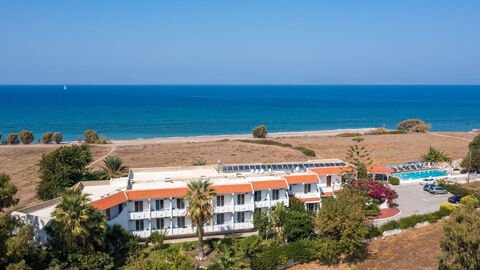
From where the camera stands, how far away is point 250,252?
1320 inches

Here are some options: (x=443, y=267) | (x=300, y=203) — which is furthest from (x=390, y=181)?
(x=443, y=267)

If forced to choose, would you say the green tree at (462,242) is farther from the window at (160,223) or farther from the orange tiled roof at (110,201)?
the orange tiled roof at (110,201)

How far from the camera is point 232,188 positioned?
39125mm

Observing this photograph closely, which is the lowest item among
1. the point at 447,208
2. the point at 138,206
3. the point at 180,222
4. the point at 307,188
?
the point at 180,222

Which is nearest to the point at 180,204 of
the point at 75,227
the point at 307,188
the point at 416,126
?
the point at 75,227

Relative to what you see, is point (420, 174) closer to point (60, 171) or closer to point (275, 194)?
point (275, 194)

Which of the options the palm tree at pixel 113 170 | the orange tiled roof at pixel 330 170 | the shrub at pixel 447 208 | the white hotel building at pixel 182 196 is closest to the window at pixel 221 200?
the white hotel building at pixel 182 196

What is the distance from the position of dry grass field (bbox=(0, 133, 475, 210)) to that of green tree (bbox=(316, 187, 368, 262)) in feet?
119

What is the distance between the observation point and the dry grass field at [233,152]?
71.1m

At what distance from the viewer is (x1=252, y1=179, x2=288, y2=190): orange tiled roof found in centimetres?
4022

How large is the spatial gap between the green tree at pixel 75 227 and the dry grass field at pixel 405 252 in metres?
16.8

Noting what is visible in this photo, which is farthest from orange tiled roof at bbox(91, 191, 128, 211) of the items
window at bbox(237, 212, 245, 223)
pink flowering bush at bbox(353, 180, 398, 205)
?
pink flowering bush at bbox(353, 180, 398, 205)

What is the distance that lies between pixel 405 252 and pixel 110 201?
Result: 2696cm

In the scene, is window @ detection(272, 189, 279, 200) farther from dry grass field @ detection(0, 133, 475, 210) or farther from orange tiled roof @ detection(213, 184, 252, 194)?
dry grass field @ detection(0, 133, 475, 210)
